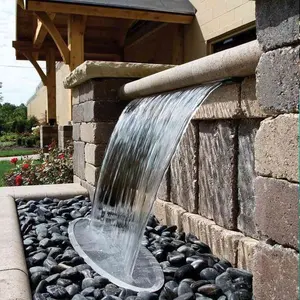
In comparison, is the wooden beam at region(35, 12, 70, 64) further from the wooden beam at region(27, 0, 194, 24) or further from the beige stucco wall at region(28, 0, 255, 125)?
the beige stucco wall at region(28, 0, 255, 125)

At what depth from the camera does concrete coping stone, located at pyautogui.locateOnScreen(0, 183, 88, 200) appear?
463cm

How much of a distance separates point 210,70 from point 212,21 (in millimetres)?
6244

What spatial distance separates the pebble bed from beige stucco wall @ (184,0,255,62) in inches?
193

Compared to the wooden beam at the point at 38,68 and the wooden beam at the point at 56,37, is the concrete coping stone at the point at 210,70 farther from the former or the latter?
the wooden beam at the point at 38,68

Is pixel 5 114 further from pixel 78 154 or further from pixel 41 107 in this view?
pixel 78 154

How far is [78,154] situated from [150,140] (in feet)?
7.63

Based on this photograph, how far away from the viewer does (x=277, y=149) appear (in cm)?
173

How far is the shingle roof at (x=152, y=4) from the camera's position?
27.5 ft

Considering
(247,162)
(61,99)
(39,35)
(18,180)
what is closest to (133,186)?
(247,162)

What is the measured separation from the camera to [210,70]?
8.48 feet

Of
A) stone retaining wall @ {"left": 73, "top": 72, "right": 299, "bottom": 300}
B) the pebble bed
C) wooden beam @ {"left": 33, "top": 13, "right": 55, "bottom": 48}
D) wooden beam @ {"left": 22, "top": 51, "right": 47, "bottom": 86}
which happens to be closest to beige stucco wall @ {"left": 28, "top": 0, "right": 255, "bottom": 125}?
wooden beam @ {"left": 33, "top": 13, "right": 55, "bottom": 48}

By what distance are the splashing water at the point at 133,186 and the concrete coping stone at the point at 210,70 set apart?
0.20ft

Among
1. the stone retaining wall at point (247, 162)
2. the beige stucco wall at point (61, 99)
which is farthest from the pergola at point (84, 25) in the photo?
the stone retaining wall at point (247, 162)

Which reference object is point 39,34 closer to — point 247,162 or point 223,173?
point 223,173
